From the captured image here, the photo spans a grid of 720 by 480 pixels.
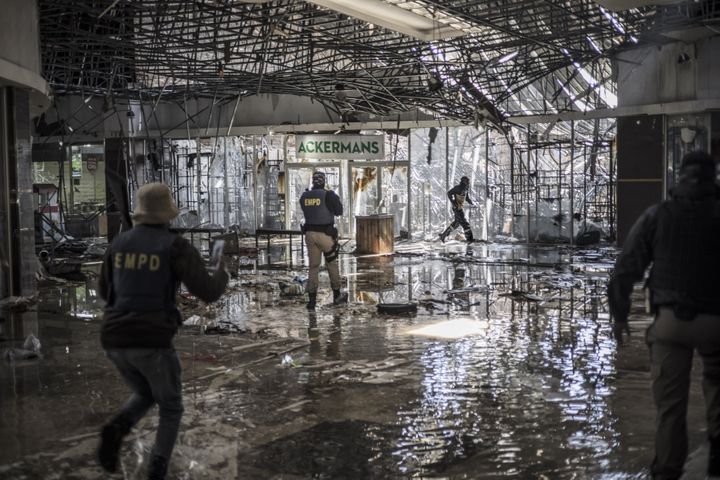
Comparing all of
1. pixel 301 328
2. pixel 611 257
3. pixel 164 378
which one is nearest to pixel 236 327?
pixel 301 328

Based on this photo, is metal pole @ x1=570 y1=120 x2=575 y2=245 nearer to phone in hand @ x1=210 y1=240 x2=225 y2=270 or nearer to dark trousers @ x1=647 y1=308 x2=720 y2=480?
dark trousers @ x1=647 y1=308 x2=720 y2=480

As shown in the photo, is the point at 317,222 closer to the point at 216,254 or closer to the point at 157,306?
the point at 216,254

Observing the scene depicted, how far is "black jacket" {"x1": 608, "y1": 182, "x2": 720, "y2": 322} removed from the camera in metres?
4.09

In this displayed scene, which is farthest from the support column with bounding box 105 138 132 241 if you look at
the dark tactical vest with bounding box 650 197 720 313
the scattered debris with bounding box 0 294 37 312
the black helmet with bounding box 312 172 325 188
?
the dark tactical vest with bounding box 650 197 720 313

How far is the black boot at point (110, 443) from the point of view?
430cm

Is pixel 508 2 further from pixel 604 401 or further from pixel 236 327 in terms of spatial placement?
pixel 604 401

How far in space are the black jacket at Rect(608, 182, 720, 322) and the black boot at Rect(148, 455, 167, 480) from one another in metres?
2.55

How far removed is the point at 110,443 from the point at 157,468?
293 mm

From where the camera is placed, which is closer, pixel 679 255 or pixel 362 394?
pixel 679 255

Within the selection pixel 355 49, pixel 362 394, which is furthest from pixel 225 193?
pixel 362 394

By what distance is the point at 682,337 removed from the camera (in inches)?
161

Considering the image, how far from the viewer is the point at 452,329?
9516 mm

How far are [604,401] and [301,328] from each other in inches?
172

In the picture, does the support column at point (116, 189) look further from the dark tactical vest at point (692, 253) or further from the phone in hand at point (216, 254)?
the dark tactical vest at point (692, 253)
